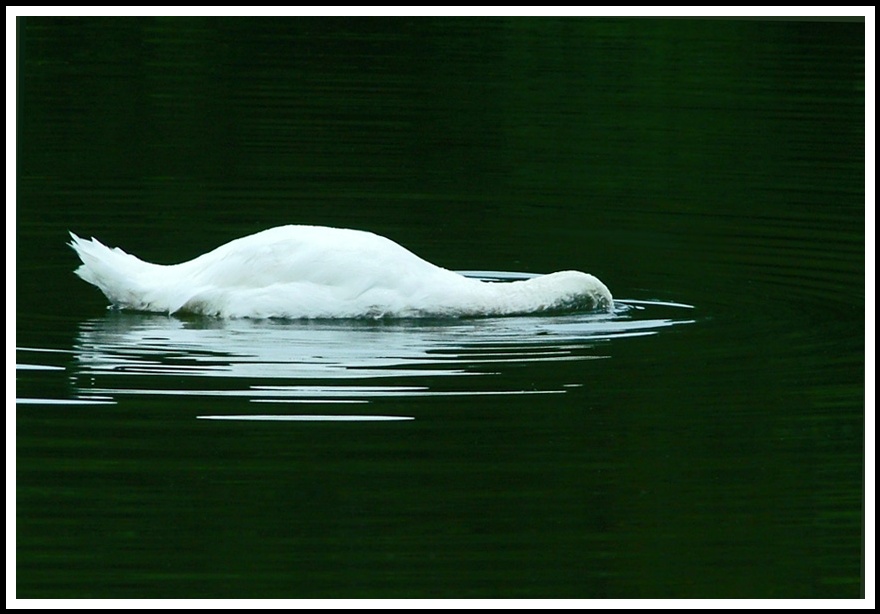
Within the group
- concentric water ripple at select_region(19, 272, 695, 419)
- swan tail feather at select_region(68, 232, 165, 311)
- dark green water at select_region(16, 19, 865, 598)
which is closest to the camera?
dark green water at select_region(16, 19, 865, 598)

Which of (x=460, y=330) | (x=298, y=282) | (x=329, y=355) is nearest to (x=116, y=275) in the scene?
(x=298, y=282)

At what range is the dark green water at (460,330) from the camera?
8.40m

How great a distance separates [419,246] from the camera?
16.2m

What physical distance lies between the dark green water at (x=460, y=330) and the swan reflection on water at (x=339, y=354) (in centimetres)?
4

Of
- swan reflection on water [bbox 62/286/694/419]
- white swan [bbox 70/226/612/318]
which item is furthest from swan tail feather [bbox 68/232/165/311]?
swan reflection on water [bbox 62/286/694/419]

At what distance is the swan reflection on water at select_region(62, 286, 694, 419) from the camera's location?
1115 centimetres

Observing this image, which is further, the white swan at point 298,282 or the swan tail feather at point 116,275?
the swan tail feather at point 116,275

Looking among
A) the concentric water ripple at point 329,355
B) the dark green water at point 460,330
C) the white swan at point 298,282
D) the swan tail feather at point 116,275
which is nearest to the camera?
the dark green water at point 460,330

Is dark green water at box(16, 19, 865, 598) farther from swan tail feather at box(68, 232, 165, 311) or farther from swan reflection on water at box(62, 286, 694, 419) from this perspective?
swan tail feather at box(68, 232, 165, 311)

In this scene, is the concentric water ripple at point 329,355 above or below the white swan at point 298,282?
below

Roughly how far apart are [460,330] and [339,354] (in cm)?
124

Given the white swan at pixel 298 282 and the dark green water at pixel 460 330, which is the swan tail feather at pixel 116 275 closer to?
the white swan at pixel 298 282

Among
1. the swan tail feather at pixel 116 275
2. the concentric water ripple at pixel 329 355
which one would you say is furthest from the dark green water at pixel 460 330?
the swan tail feather at pixel 116 275

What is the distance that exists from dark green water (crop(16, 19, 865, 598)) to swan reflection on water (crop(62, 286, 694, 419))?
0.04 m
